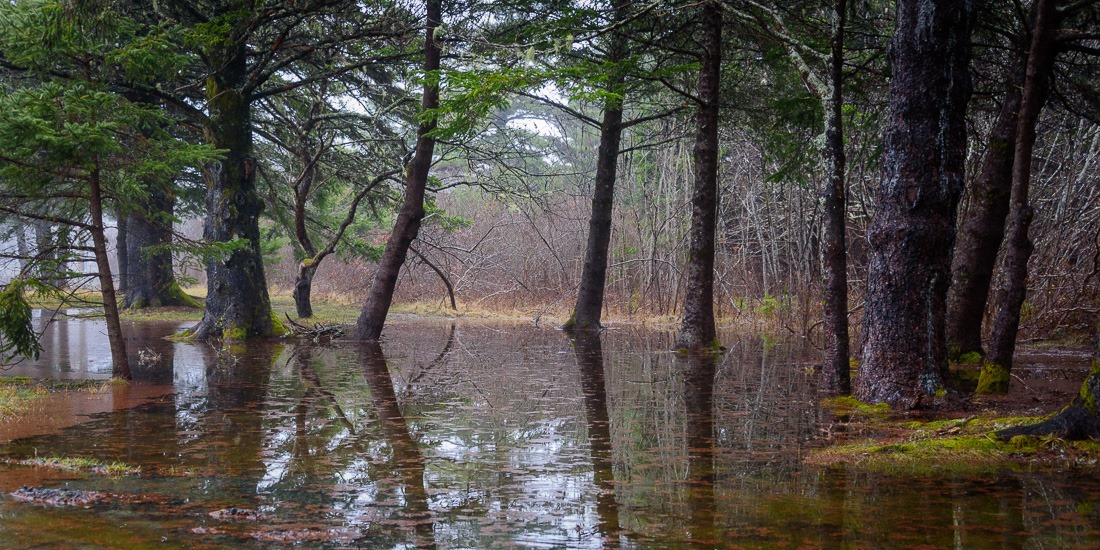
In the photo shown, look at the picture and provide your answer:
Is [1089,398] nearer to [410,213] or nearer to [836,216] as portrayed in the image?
[836,216]

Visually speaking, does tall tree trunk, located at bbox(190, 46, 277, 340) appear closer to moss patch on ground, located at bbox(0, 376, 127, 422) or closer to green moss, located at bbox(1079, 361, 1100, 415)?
moss patch on ground, located at bbox(0, 376, 127, 422)

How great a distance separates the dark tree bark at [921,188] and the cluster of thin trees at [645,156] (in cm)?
2

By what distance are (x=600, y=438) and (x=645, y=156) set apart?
18.4m

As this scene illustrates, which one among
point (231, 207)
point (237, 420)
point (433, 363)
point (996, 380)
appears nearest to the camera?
point (237, 420)

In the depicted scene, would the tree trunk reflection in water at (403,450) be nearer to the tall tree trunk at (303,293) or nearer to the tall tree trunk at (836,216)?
the tall tree trunk at (836,216)

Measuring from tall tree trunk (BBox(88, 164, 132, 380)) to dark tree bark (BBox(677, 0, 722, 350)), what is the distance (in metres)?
7.73

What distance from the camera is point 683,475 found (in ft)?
15.8

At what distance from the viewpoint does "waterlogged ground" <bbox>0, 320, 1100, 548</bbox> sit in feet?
11.8

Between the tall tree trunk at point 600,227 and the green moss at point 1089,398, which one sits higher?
the tall tree trunk at point 600,227

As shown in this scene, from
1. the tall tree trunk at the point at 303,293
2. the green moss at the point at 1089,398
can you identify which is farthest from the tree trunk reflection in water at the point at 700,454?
the tall tree trunk at the point at 303,293

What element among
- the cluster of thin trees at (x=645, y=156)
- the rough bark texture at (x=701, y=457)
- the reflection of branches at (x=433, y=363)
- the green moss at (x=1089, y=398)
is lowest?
the rough bark texture at (x=701, y=457)

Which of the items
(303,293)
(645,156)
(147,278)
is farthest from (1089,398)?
(147,278)

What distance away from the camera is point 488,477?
4.77 metres

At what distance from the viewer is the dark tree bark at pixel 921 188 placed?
6656 mm
